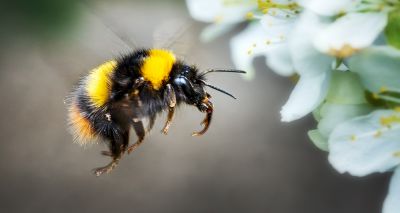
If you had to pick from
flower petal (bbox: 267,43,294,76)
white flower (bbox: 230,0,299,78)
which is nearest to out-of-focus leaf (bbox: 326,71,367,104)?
white flower (bbox: 230,0,299,78)

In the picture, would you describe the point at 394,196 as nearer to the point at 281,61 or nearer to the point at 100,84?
the point at 281,61

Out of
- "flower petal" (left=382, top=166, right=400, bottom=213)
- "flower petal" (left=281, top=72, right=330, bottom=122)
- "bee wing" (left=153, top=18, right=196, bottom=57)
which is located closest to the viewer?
"flower petal" (left=281, top=72, right=330, bottom=122)

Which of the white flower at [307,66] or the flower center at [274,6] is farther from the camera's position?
the flower center at [274,6]

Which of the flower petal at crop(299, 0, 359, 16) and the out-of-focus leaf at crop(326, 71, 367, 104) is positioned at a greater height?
the flower petal at crop(299, 0, 359, 16)

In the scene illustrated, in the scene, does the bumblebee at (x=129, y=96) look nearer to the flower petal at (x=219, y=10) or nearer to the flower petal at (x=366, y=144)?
the flower petal at (x=219, y=10)

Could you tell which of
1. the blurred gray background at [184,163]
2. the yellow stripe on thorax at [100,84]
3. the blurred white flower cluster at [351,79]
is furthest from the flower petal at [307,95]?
the blurred gray background at [184,163]

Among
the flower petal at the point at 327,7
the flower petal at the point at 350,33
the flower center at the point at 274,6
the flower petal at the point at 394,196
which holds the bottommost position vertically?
the flower petal at the point at 394,196

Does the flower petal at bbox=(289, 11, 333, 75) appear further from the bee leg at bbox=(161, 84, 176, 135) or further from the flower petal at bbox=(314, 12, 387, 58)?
the bee leg at bbox=(161, 84, 176, 135)

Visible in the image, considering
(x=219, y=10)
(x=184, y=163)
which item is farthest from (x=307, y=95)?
(x=184, y=163)

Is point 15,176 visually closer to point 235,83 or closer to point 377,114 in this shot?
point 235,83
